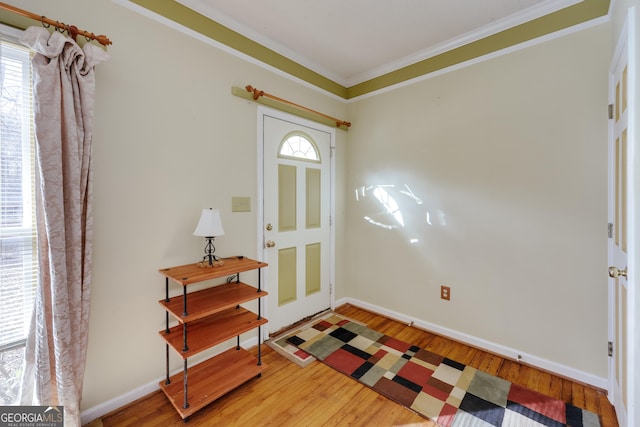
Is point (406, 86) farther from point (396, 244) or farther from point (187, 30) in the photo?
point (187, 30)

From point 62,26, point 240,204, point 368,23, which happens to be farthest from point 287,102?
point 62,26

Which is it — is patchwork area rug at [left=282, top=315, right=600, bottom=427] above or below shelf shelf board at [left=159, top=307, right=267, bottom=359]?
below

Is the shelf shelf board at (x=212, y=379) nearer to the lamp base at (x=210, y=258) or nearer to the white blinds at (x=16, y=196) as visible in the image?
the lamp base at (x=210, y=258)

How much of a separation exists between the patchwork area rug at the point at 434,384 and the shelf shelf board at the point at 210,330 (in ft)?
2.25

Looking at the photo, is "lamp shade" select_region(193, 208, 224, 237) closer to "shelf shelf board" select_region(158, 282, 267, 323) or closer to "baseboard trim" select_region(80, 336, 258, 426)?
"shelf shelf board" select_region(158, 282, 267, 323)

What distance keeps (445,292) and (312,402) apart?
5.07ft

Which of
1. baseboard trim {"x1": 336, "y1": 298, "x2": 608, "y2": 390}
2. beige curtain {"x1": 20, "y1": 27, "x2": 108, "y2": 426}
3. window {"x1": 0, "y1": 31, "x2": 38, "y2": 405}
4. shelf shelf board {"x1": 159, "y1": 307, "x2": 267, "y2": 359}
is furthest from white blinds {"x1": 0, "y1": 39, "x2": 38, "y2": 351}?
baseboard trim {"x1": 336, "y1": 298, "x2": 608, "y2": 390}

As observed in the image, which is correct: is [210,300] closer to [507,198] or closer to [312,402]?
[312,402]

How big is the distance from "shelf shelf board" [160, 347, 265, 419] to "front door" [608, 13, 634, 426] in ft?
7.09

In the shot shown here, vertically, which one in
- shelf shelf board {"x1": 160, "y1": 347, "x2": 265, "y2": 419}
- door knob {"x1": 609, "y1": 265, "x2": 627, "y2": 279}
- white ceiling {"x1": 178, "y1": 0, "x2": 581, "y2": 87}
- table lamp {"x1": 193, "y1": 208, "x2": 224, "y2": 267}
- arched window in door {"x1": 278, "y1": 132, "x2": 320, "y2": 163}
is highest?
white ceiling {"x1": 178, "y1": 0, "x2": 581, "y2": 87}

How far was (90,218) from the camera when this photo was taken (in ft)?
4.89

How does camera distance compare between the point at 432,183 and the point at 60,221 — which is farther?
the point at 432,183

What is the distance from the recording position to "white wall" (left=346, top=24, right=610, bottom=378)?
1904 millimetres

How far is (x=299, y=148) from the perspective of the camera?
2.79m
